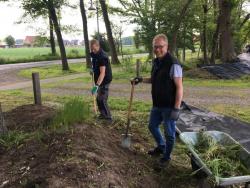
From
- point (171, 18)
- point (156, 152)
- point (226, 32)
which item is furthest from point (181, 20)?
point (156, 152)

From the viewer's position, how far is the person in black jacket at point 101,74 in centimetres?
685

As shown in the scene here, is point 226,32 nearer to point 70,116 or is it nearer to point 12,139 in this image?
point 70,116

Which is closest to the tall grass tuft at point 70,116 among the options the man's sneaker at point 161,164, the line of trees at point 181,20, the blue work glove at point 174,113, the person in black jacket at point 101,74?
the person in black jacket at point 101,74

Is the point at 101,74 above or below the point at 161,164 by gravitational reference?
above

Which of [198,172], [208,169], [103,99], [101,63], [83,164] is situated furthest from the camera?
[103,99]

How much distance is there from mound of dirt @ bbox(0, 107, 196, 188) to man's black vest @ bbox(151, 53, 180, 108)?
0.94m

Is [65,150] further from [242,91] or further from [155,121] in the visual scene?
[242,91]

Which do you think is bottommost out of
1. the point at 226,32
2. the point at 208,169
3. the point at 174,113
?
the point at 208,169

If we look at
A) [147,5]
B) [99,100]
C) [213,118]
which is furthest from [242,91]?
[147,5]

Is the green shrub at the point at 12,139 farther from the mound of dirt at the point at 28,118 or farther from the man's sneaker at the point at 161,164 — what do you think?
the man's sneaker at the point at 161,164

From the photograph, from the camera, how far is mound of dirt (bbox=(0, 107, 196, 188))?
14.2 ft

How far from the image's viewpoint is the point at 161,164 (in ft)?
17.2

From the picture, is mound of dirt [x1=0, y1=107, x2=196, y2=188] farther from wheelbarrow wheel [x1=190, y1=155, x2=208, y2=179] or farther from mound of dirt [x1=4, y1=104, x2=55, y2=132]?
mound of dirt [x1=4, y1=104, x2=55, y2=132]

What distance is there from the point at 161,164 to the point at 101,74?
7.50 feet
